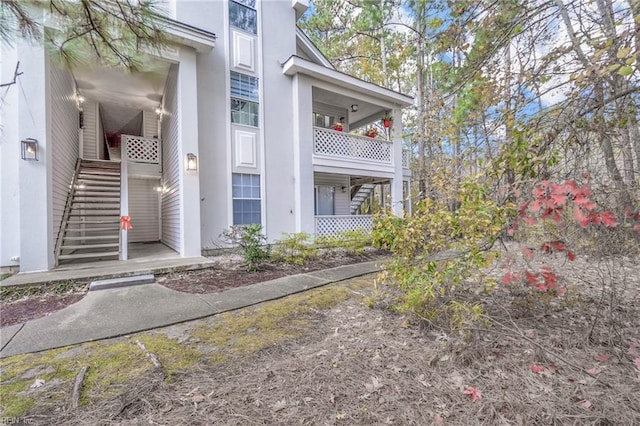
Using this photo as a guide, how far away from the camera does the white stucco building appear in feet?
17.2

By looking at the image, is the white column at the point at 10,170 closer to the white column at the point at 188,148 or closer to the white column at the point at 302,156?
the white column at the point at 188,148

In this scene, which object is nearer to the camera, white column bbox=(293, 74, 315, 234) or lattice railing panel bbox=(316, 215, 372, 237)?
white column bbox=(293, 74, 315, 234)

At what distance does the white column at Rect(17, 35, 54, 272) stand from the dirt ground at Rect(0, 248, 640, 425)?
3518 mm

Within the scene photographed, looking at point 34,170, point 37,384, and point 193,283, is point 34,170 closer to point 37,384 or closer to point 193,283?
point 193,283

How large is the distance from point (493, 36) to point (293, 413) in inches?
183

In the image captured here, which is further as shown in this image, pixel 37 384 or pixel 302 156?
pixel 302 156

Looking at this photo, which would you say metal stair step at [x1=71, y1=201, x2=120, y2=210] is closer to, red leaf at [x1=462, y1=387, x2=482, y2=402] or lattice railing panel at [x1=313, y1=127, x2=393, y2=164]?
lattice railing panel at [x1=313, y1=127, x2=393, y2=164]

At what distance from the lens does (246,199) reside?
8.24 meters

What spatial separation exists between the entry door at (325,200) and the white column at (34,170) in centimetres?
859

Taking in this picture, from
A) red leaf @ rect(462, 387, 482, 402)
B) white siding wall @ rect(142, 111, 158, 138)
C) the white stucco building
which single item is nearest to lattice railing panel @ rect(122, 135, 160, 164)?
the white stucco building

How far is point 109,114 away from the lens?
10992mm

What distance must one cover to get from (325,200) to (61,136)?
8904 millimetres

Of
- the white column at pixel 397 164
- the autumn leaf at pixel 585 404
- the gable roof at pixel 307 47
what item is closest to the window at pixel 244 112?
the gable roof at pixel 307 47

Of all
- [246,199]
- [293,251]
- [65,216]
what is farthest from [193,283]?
[65,216]
